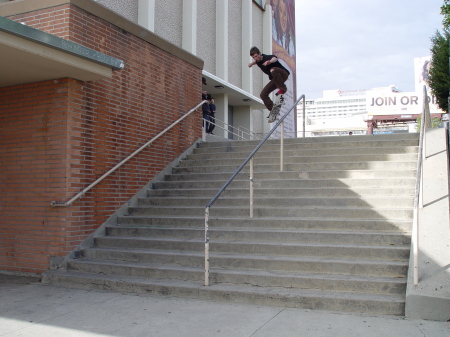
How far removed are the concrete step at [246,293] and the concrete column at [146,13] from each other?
381 inches

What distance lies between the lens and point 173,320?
4789 mm

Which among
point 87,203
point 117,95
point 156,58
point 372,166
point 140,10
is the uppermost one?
point 140,10

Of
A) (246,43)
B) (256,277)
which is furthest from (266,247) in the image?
(246,43)

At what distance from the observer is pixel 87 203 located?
729 cm

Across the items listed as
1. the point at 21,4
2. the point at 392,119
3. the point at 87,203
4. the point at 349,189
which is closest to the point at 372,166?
the point at 349,189

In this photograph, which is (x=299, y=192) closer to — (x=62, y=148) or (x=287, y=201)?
(x=287, y=201)

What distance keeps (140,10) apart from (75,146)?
8589mm

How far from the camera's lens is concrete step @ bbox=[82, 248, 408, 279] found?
17.8 ft

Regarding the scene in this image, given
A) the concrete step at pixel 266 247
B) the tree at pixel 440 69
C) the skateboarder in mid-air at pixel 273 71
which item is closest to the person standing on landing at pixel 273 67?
the skateboarder in mid-air at pixel 273 71

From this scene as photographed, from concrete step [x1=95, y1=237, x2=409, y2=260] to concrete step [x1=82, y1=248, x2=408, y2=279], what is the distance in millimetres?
80

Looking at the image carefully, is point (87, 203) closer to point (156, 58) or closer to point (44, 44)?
point (44, 44)

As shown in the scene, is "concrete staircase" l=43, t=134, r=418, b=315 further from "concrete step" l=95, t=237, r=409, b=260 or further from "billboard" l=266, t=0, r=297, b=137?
"billboard" l=266, t=0, r=297, b=137

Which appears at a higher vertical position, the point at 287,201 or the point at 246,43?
the point at 246,43

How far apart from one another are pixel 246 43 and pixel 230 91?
475cm
